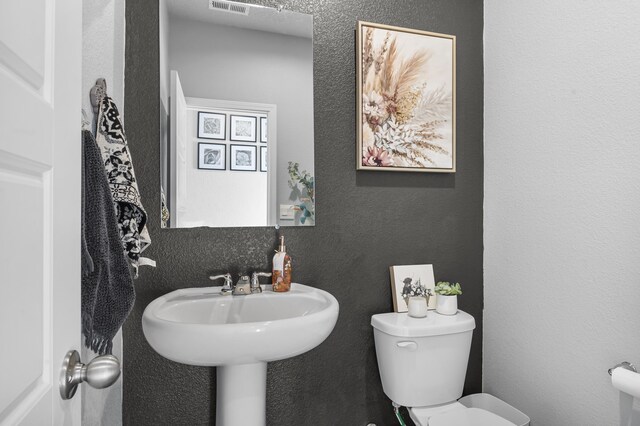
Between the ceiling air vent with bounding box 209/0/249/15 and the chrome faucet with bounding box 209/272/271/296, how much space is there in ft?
3.45

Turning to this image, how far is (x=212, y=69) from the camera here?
155cm

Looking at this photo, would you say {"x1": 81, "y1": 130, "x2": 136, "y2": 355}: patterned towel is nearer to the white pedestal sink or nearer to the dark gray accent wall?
the white pedestal sink

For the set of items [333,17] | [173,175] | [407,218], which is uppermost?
[333,17]

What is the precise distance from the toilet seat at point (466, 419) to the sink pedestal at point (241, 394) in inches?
25.9

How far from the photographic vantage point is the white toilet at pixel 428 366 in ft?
Answer: 5.01

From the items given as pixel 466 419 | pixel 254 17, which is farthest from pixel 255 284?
pixel 254 17

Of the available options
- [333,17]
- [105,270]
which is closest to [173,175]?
[105,270]

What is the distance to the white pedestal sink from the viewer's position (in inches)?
42.3

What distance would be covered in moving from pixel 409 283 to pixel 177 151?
3.73ft

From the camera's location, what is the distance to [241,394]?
1.32 m

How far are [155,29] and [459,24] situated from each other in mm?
1385

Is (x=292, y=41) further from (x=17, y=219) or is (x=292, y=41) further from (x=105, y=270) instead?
(x=17, y=219)

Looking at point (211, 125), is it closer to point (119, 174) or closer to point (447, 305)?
point (119, 174)

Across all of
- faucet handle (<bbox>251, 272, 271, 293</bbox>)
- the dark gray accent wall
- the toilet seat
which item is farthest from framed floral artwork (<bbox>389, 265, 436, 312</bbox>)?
faucet handle (<bbox>251, 272, 271, 293</bbox>)
